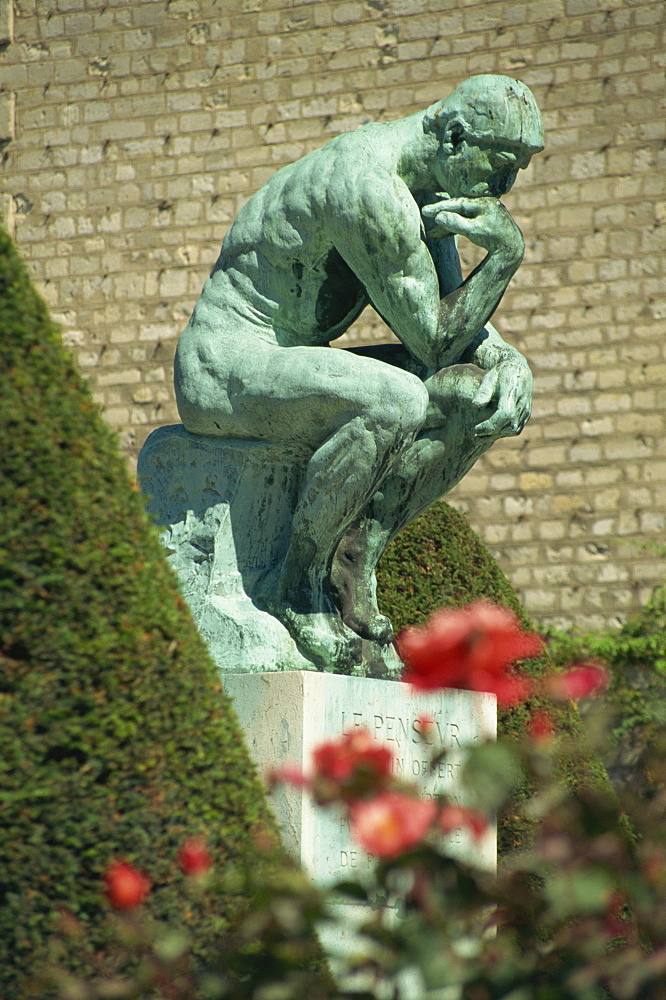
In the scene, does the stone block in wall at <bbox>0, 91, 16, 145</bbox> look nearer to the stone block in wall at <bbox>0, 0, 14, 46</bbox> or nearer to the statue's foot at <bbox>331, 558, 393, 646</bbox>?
the stone block in wall at <bbox>0, 0, 14, 46</bbox>

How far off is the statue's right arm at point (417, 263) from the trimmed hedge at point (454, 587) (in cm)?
131

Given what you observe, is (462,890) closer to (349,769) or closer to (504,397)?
(349,769)

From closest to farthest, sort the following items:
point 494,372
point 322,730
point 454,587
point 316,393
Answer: point 322,730 → point 316,393 → point 494,372 → point 454,587

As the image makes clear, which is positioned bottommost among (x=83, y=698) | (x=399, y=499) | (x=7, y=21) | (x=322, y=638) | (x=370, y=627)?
(x=7, y=21)

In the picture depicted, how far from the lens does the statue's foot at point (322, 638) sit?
3.40m

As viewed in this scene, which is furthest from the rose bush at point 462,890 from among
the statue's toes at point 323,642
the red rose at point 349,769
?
the statue's toes at point 323,642

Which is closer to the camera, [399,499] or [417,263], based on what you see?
[417,263]

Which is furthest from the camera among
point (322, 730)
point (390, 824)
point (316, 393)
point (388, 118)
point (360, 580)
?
point (388, 118)

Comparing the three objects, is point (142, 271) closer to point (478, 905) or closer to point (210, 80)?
point (210, 80)

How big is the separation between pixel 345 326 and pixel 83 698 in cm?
179

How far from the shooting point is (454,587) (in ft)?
15.9

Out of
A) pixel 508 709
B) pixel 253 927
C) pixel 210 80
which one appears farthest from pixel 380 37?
pixel 253 927

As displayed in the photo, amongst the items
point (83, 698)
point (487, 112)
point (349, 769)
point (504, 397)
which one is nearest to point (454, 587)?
point (504, 397)

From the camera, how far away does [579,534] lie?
30.3ft
